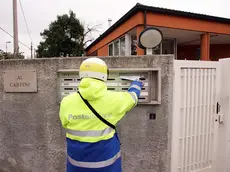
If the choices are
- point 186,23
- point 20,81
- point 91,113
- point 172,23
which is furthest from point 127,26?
point 91,113

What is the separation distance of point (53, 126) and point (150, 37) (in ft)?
6.49

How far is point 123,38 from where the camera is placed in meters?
9.99

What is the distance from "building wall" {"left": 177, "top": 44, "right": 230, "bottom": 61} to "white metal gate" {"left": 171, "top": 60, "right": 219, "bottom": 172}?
34.5ft

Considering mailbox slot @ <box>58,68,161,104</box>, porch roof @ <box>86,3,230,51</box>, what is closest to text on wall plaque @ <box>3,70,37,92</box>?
mailbox slot @ <box>58,68,161,104</box>

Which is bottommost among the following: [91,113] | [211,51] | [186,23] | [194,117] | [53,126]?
[53,126]

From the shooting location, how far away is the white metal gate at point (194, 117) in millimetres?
3076

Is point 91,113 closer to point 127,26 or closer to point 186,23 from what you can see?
point 127,26

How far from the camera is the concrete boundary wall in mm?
3049

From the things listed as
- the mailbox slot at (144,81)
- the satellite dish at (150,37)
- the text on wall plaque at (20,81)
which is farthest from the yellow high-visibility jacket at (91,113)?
the text on wall plaque at (20,81)

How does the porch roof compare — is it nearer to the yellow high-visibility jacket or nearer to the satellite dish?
the satellite dish

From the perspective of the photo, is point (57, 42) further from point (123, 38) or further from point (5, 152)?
point (5, 152)

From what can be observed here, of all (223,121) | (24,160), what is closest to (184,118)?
(223,121)

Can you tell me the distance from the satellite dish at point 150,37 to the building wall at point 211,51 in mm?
10802

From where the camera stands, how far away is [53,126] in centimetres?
333
